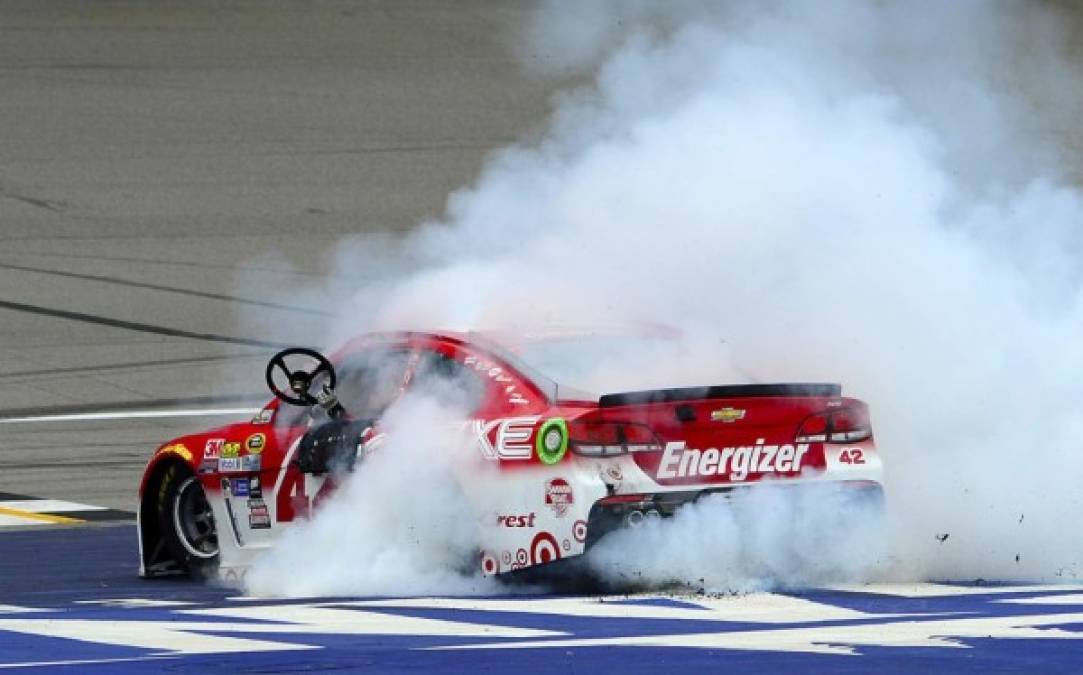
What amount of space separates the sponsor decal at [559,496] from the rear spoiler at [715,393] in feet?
1.17

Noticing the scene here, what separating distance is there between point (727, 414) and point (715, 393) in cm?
11

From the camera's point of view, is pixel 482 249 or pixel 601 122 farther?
pixel 601 122

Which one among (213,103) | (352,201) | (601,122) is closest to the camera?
(601,122)

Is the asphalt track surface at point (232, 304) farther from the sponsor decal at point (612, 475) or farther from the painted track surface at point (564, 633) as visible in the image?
the sponsor decal at point (612, 475)

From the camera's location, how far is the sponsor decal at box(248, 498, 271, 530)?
37.5 feet

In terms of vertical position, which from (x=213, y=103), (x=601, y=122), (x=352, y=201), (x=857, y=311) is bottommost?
(x=857, y=311)

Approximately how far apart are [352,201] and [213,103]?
13.7ft

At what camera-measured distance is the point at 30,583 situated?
11.7 m

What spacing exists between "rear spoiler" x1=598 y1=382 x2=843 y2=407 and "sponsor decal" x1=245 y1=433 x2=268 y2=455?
1885 mm

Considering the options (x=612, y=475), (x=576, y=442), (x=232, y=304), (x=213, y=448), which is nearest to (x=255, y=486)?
(x=213, y=448)

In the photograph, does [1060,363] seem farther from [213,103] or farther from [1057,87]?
[1057,87]

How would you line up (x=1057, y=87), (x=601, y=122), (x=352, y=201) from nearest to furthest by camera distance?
(x=601, y=122) < (x=352, y=201) < (x=1057, y=87)

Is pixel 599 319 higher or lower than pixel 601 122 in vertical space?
lower

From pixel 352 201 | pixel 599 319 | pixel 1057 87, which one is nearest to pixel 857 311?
pixel 599 319
